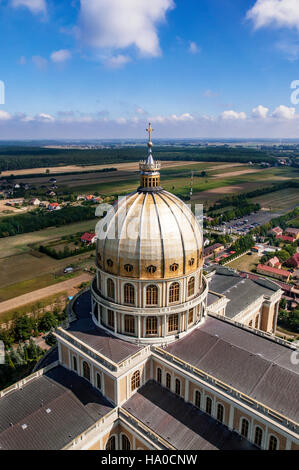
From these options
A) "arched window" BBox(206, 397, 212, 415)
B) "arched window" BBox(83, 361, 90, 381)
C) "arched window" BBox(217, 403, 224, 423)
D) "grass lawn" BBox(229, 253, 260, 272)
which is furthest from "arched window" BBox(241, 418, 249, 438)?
"grass lawn" BBox(229, 253, 260, 272)

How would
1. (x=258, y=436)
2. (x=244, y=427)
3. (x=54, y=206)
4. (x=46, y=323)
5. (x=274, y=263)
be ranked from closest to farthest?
(x=258, y=436)
(x=244, y=427)
(x=46, y=323)
(x=274, y=263)
(x=54, y=206)

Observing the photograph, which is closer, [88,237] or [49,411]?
[49,411]

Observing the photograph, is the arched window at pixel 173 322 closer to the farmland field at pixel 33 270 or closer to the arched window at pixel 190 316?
the arched window at pixel 190 316

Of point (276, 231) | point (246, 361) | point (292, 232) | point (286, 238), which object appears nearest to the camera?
point (246, 361)

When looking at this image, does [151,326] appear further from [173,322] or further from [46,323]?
[46,323]

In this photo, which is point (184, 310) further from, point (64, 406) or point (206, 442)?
point (64, 406)

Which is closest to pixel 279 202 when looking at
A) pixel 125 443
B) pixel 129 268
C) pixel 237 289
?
pixel 237 289

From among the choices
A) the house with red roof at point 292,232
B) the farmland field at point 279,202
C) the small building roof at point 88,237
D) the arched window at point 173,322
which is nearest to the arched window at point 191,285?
the arched window at point 173,322
